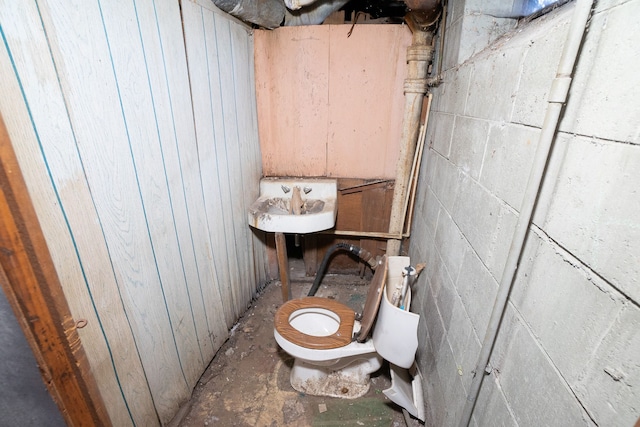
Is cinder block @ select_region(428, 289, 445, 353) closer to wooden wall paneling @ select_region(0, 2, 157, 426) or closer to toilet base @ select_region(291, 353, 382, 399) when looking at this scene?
toilet base @ select_region(291, 353, 382, 399)

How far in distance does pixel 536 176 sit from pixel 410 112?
130cm

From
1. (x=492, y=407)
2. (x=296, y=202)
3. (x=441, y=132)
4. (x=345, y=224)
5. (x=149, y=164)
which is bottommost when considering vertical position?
(x=345, y=224)

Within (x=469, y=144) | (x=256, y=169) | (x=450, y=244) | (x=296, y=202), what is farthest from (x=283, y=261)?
(x=469, y=144)

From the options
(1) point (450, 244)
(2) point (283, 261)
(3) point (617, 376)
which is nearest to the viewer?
(3) point (617, 376)

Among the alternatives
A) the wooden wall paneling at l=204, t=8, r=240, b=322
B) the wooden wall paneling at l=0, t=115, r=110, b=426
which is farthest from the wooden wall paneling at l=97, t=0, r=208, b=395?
the wooden wall paneling at l=0, t=115, r=110, b=426

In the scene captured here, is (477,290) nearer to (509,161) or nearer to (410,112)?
(509,161)

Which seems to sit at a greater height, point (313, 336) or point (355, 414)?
point (313, 336)

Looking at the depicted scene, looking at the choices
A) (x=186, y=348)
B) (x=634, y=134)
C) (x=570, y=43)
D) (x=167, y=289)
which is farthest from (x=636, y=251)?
(x=186, y=348)

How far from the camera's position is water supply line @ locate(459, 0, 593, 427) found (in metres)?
0.51

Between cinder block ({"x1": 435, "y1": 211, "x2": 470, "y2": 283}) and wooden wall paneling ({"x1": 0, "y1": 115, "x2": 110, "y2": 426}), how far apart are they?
1.17 m

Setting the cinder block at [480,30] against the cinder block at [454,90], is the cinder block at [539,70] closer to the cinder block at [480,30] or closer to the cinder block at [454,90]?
the cinder block at [454,90]

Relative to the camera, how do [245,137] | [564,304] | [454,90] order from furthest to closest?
1. [245,137]
2. [454,90]
3. [564,304]

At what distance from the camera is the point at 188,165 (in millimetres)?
1332

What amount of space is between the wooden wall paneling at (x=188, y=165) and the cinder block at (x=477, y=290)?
1.20 meters
